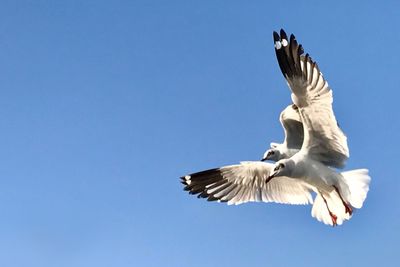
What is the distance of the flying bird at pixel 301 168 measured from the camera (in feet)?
35.1

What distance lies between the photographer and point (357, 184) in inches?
448

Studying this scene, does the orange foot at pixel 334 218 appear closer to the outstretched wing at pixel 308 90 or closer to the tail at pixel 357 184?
the tail at pixel 357 184

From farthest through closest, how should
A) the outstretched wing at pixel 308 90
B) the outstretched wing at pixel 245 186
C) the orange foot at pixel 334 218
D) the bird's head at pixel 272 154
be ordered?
the bird's head at pixel 272 154 → the outstretched wing at pixel 245 186 → the orange foot at pixel 334 218 → the outstretched wing at pixel 308 90

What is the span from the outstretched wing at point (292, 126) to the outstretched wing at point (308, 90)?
0.61 m

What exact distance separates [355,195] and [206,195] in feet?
7.11

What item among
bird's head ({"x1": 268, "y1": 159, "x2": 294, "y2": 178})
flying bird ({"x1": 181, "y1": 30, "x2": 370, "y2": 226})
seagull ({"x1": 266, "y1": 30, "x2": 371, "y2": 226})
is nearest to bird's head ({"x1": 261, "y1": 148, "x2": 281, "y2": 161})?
flying bird ({"x1": 181, "y1": 30, "x2": 370, "y2": 226})

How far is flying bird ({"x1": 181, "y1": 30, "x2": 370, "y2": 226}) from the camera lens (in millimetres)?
10688

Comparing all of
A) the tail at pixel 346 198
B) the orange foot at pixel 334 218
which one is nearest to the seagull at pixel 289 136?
the tail at pixel 346 198

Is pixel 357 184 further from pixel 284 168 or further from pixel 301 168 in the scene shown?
pixel 284 168

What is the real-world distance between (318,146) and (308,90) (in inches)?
37.2

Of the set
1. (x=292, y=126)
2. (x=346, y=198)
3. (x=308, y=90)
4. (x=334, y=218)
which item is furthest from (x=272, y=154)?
(x=308, y=90)

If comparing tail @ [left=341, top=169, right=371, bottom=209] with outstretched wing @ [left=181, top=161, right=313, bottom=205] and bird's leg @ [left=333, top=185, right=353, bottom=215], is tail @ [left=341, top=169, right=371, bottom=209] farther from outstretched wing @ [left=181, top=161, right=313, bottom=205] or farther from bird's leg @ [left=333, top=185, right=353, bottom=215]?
outstretched wing @ [left=181, top=161, right=313, bottom=205]

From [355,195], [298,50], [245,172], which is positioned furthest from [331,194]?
[298,50]

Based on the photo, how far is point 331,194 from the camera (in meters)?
11.6
